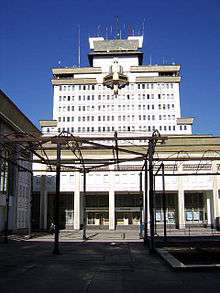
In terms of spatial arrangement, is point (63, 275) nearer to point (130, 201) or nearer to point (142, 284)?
→ point (142, 284)

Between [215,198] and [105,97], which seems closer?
[215,198]

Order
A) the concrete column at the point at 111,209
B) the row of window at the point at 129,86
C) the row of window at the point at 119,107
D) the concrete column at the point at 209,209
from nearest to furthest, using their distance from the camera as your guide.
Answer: the concrete column at the point at 111,209
the concrete column at the point at 209,209
the row of window at the point at 129,86
the row of window at the point at 119,107

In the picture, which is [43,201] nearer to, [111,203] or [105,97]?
[111,203]

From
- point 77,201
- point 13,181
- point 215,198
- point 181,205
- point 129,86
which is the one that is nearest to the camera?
point 13,181

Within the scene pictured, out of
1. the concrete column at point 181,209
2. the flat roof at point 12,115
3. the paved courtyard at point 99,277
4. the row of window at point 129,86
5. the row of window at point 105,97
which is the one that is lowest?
the paved courtyard at point 99,277

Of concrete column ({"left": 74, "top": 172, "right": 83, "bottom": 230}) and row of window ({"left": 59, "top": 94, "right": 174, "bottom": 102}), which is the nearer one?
concrete column ({"left": 74, "top": 172, "right": 83, "bottom": 230})

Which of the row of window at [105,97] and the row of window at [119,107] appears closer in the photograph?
the row of window at [105,97]

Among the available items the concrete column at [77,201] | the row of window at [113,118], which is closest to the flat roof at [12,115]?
the concrete column at [77,201]

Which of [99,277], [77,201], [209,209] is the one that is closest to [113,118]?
[209,209]

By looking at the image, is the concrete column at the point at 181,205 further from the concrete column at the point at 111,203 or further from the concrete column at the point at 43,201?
the concrete column at the point at 43,201

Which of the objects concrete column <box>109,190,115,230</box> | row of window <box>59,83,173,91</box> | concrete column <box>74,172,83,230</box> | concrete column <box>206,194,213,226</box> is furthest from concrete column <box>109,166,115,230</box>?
row of window <box>59,83,173,91</box>

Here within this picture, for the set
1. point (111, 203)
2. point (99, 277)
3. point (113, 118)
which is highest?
point (113, 118)

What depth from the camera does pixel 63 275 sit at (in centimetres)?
1384

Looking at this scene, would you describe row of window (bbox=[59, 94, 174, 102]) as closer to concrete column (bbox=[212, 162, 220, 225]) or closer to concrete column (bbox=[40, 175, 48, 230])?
concrete column (bbox=[40, 175, 48, 230])
